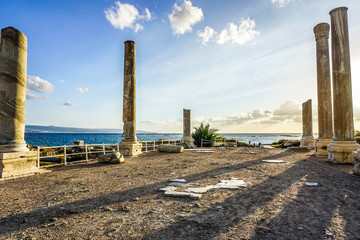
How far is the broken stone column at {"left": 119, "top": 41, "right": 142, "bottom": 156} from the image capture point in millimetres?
10805

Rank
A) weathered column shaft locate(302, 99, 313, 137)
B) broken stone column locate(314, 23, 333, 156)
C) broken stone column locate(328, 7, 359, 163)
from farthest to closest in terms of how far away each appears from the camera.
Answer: weathered column shaft locate(302, 99, 313, 137) → broken stone column locate(314, 23, 333, 156) → broken stone column locate(328, 7, 359, 163)

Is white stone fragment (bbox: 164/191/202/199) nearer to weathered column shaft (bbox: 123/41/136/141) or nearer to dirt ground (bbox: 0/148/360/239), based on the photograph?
dirt ground (bbox: 0/148/360/239)

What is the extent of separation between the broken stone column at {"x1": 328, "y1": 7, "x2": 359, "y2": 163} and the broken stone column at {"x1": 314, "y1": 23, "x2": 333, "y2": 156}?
2467 millimetres

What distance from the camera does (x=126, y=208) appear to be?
3260 millimetres

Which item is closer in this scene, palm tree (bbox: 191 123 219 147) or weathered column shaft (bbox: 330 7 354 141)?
weathered column shaft (bbox: 330 7 354 141)

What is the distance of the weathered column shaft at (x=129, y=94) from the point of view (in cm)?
1084

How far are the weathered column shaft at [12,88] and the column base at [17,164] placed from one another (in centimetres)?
28

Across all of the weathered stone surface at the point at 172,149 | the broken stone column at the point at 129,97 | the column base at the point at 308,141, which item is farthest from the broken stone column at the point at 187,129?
the column base at the point at 308,141

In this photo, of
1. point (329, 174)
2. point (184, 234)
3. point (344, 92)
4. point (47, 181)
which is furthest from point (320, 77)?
point (47, 181)

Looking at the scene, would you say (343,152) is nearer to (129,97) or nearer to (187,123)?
(129,97)

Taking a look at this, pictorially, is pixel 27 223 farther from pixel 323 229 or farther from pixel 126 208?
pixel 323 229

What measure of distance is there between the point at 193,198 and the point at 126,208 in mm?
1192

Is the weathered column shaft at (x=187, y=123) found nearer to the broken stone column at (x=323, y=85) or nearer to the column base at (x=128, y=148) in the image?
the column base at (x=128, y=148)

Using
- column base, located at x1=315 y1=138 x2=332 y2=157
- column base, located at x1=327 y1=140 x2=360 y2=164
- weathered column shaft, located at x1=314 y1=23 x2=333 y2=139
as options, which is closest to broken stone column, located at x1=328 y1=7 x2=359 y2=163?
column base, located at x1=327 y1=140 x2=360 y2=164
